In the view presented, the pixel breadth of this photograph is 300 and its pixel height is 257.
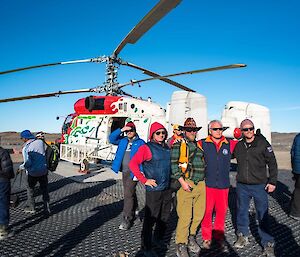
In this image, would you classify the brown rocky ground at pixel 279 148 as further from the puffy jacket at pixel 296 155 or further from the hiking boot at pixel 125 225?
the hiking boot at pixel 125 225

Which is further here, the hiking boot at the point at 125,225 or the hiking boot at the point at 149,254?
the hiking boot at the point at 125,225

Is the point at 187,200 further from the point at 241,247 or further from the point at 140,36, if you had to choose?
the point at 140,36

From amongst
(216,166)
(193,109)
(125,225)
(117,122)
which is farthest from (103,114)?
(216,166)

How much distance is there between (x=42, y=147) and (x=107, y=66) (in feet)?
19.7

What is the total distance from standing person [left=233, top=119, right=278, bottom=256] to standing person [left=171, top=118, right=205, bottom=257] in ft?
2.35

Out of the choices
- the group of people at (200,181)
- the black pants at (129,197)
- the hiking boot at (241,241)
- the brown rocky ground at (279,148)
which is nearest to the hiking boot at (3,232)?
the black pants at (129,197)

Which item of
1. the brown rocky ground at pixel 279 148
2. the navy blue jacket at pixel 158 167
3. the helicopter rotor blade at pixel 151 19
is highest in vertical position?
the helicopter rotor blade at pixel 151 19

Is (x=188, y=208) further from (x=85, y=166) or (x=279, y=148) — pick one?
(x=279, y=148)

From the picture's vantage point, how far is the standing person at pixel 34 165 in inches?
226

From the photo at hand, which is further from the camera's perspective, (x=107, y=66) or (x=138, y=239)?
(x=107, y=66)

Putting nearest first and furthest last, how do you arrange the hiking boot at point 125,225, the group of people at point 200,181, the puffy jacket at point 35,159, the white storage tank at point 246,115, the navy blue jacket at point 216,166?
1. the group of people at point 200,181
2. the navy blue jacket at point 216,166
3. the hiking boot at point 125,225
4. the puffy jacket at point 35,159
5. the white storage tank at point 246,115

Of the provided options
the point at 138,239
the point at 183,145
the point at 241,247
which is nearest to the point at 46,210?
the point at 138,239

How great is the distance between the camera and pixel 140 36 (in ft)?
23.5

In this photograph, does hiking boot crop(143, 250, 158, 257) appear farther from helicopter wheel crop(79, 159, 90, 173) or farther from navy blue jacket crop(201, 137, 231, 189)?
helicopter wheel crop(79, 159, 90, 173)
